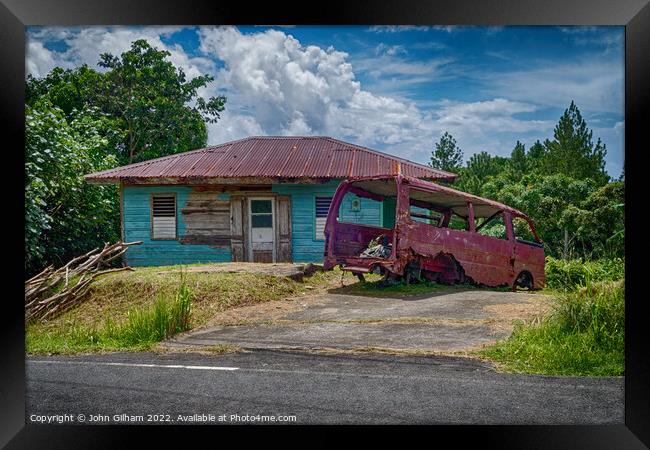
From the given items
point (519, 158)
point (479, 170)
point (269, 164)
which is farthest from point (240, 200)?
point (519, 158)

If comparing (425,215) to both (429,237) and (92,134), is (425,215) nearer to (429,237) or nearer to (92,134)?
(429,237)

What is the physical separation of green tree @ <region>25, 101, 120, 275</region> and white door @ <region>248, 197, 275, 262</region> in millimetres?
1534

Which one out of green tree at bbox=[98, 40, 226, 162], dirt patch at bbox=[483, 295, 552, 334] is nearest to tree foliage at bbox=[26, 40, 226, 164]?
green tree at bbox=[98, 40, 226, 162]

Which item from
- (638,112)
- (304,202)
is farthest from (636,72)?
(304,202)

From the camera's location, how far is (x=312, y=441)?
136 inches

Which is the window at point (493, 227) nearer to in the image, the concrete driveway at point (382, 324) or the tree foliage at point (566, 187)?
the tree foliage at point (566, 187)

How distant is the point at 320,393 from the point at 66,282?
270 cm

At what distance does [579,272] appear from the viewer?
4.30 m

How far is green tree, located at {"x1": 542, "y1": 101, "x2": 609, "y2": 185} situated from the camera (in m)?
3.90

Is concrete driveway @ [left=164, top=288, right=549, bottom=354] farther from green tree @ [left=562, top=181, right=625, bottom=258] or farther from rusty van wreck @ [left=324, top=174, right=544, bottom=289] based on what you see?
green tree @ [left=562, top=181, right=625, bottom=258]

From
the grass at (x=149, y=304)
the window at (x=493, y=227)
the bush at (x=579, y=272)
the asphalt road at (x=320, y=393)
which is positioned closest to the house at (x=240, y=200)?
the grass at (x=149, y=304)

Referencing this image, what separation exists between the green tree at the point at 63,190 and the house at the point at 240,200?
0.22 metres
